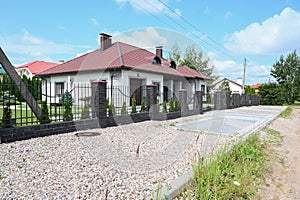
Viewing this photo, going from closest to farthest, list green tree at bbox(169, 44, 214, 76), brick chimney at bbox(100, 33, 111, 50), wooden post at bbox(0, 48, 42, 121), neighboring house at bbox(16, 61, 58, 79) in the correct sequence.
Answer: wooden post at bbox(0, 48, 42, 121)
brick chimney at bbox(100, 33, 111, 50)
neighboring house at bbox(16, 61, 58, 79)
green tree at bbox(169, 44, 214, 76)

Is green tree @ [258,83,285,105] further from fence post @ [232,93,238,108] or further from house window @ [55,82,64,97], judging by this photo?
house window @ [55,82,64,97]

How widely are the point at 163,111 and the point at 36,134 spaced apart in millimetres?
5359

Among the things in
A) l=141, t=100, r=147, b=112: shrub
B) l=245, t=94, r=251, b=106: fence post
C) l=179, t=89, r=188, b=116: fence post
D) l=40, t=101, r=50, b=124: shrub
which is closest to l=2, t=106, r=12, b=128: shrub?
l=40, t=101, r=50, b=124: shrub

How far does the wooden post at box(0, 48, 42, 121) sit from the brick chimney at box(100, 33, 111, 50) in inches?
454

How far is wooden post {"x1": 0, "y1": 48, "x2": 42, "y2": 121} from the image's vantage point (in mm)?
5121

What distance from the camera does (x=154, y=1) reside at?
10703 millimetres

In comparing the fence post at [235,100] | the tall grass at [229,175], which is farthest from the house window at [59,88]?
the tall grass at [229,175]

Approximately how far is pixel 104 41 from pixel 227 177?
15.2m

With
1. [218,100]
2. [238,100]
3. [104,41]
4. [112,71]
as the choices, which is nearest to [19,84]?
[112,71]

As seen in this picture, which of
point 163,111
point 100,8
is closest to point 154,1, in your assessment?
point 100,8

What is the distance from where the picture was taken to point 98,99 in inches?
264

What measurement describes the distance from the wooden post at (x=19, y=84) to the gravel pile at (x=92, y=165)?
33.7 inches

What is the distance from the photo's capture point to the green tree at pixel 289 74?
36656mm

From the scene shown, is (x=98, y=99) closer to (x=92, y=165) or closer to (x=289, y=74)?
(x=92, y=165)
